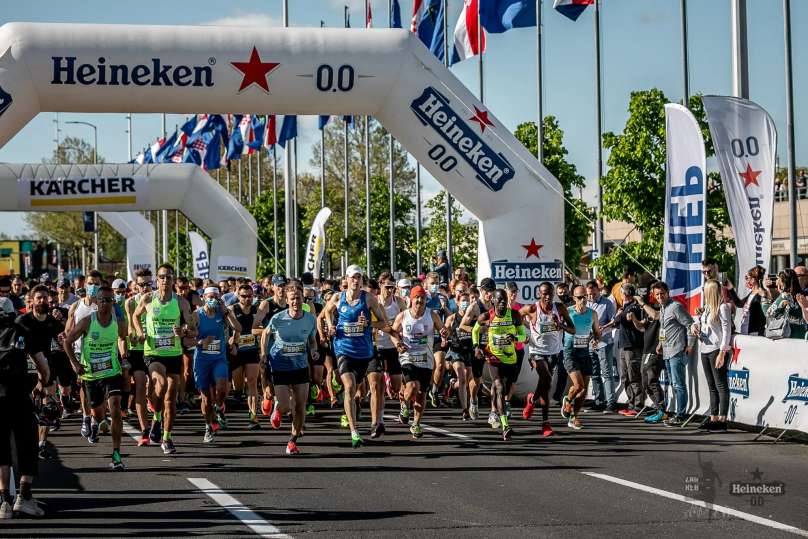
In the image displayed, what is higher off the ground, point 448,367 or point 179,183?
point 179,183

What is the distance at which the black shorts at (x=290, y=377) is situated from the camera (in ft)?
42.2

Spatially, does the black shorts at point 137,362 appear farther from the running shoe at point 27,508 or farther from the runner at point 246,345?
the running shoe at point 27,508

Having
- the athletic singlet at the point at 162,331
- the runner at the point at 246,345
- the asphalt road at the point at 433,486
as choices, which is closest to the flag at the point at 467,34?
the runner at the point at 246,345

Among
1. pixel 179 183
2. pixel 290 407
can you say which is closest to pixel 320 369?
pixel 290 407

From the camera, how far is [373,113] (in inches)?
696

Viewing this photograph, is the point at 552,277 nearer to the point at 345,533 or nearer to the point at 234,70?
the point at 234,70

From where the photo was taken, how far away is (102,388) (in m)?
12.3

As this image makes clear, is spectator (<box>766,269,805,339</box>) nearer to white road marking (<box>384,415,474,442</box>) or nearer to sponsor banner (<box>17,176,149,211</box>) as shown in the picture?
white road marking (<box>384,415,474,442</box>)

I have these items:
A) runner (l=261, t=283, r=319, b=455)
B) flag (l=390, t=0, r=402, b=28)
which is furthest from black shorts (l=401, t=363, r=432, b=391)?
flag (l=390, t=0, r=402, b=28)

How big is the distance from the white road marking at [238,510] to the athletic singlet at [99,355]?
6.04 ft

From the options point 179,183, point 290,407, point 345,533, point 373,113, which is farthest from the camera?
point 179,183

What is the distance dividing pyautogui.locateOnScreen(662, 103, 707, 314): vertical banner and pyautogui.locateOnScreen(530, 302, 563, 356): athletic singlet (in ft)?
5.56

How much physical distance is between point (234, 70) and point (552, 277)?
Result: 594 centimetres

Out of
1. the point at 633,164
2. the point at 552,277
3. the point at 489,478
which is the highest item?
the point at 633,164
